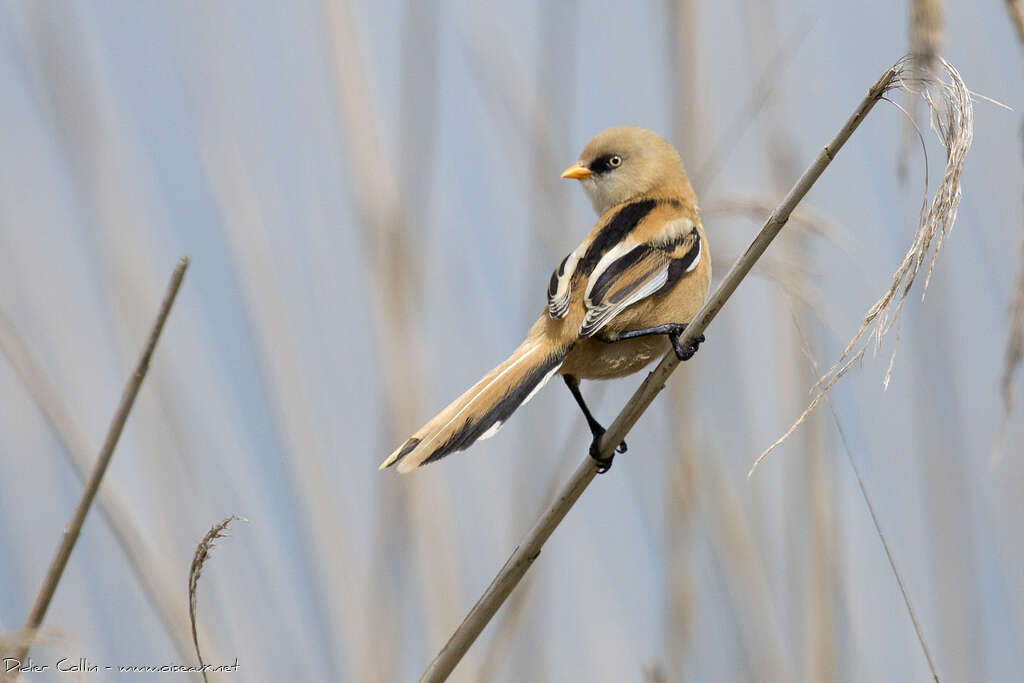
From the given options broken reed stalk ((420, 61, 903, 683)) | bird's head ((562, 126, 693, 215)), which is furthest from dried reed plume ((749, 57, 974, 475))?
bird's head ((562, 126, 693, 215))

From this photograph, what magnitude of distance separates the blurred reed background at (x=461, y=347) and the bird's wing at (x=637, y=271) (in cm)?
12

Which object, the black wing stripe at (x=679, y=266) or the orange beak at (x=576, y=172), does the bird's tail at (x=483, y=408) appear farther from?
the orange beak at (x=576, y=172)

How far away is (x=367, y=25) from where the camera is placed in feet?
8.79

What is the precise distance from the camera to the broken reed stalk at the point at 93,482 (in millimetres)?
1160

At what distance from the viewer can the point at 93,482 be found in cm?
122

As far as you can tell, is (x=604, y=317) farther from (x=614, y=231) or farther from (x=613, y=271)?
(x=614, y=231)

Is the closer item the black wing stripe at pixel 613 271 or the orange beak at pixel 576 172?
the black wing stripe at pixel 613 271

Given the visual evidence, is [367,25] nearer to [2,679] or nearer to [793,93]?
[793,93]

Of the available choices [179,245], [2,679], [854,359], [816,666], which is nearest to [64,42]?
[179,245]

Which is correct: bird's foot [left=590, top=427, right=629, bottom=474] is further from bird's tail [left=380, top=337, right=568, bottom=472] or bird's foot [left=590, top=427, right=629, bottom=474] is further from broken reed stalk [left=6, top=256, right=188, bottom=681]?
broken reed stalk [left=6, top=256, right=188, bottom=681]

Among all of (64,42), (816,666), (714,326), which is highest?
(64,42)

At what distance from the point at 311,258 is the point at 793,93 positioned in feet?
4.43

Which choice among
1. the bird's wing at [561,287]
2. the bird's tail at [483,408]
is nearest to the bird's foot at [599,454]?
the bird's tail at [483,408]

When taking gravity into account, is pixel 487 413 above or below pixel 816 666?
above
